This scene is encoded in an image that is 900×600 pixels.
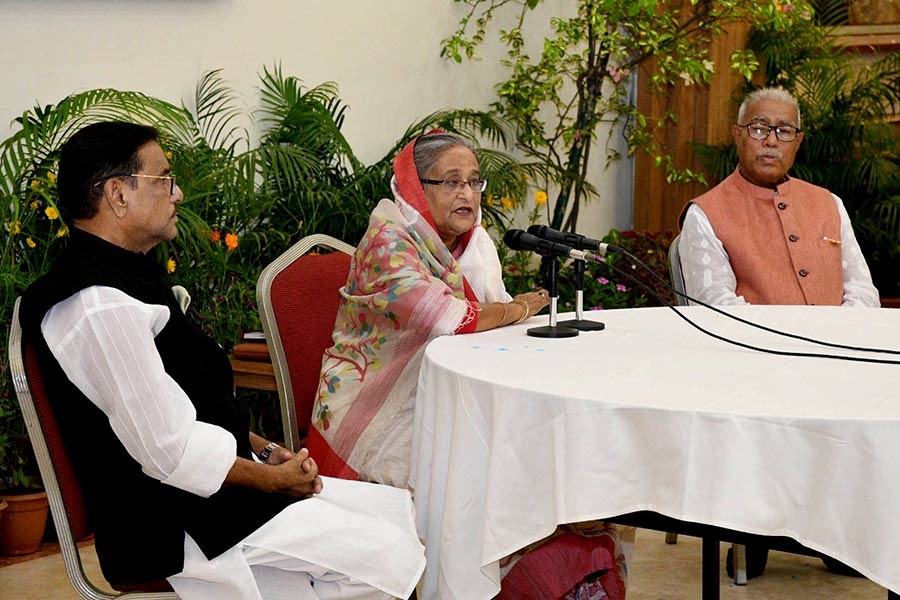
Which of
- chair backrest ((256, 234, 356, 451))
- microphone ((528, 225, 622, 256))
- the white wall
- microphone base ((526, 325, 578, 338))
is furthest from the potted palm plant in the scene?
microphone ((528, 225, 622, 256))

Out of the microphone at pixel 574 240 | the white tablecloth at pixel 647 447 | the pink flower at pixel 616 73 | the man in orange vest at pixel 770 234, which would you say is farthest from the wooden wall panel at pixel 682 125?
the white tablecloth at pixel 647 447

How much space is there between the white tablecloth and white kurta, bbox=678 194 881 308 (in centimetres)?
107

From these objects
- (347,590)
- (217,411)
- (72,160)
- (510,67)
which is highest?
(510,67)

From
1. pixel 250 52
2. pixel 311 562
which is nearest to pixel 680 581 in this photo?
pixel 311 562

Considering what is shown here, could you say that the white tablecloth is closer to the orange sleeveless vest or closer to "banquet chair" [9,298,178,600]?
"banquet chair" [9,298,178,600]

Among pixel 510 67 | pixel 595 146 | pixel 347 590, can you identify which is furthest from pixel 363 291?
pixel 595 146

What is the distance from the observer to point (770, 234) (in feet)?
12.1

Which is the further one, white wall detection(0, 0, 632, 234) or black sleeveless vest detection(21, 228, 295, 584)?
white wall detection(0, 0, 632, 234)

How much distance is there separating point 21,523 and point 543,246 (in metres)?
2.06

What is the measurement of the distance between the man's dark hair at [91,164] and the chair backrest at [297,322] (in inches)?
27.1

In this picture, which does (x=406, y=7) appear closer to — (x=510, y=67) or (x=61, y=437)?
(x=510, y=67)

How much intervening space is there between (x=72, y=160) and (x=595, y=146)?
4845 millimetres

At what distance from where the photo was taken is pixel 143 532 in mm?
1899

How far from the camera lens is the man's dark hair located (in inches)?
80.2
